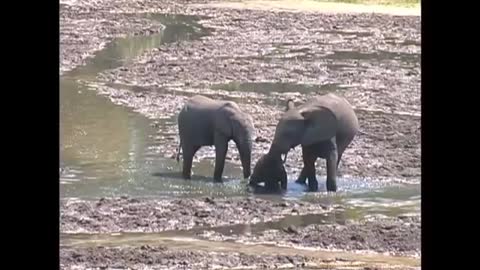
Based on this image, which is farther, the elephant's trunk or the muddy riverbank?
the muddy riverbank

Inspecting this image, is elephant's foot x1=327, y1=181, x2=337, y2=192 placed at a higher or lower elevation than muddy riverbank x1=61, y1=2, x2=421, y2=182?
lower

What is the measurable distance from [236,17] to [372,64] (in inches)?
146

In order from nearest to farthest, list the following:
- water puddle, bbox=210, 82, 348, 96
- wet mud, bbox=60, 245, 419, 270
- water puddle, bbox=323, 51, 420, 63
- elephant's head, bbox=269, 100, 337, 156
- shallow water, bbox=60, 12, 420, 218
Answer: wet mud, bbox=60, 245, 419, 270 → shallow water, bbox=60, 12, 420, 218 → elephant's head, bbox=269, 100, 337, 156 → water puddle, bbox=210, 82, 348, 96 → water puddle, bbox=323, 51, 420, 63

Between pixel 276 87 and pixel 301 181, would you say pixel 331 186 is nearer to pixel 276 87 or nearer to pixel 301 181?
pixel 301 181

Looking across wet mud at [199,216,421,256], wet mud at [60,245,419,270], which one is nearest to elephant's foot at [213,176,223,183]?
wet mud at [199,216,421,256]

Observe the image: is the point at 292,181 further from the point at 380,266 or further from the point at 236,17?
the point at 236,17

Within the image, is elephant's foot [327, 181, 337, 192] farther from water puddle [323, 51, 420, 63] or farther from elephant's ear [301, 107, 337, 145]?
water puddle [323, 51, 420, 63]

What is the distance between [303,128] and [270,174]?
436 millimetres

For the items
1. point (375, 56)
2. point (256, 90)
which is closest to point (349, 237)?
point (256, 90)

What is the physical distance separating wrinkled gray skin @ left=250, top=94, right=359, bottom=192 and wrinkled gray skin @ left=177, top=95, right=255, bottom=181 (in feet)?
0.59

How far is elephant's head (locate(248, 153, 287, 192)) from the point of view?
5625mm

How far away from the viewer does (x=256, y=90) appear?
8.47 m
